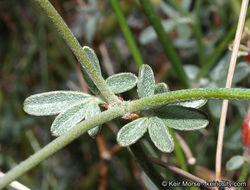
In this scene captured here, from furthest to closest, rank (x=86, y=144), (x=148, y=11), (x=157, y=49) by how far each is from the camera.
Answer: (x=157, y=49) < (x=86, y=144) < (x=148, y=11)

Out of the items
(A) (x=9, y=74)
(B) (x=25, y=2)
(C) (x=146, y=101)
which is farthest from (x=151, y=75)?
(B) (x=25, y=2)

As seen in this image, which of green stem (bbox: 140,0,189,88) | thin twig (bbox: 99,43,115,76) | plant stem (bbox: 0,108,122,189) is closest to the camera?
plant stem (bbox: 0,108,122,189)

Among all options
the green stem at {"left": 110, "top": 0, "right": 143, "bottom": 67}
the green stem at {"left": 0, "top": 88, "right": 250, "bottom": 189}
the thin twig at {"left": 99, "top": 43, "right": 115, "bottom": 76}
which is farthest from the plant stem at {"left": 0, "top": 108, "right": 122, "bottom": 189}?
the thin twig at {"left": 99, "top": 43, "right": 115, "bottom": 76}

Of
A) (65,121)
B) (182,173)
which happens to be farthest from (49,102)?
(182,173)

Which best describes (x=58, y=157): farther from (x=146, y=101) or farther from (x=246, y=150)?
(x=146, y=101)

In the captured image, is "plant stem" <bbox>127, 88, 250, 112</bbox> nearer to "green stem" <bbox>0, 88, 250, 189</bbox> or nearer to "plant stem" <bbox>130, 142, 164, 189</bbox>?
"green stem" <bbox>0, 88, 250, 189</bbox>

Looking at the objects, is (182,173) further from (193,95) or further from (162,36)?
(162,36)
